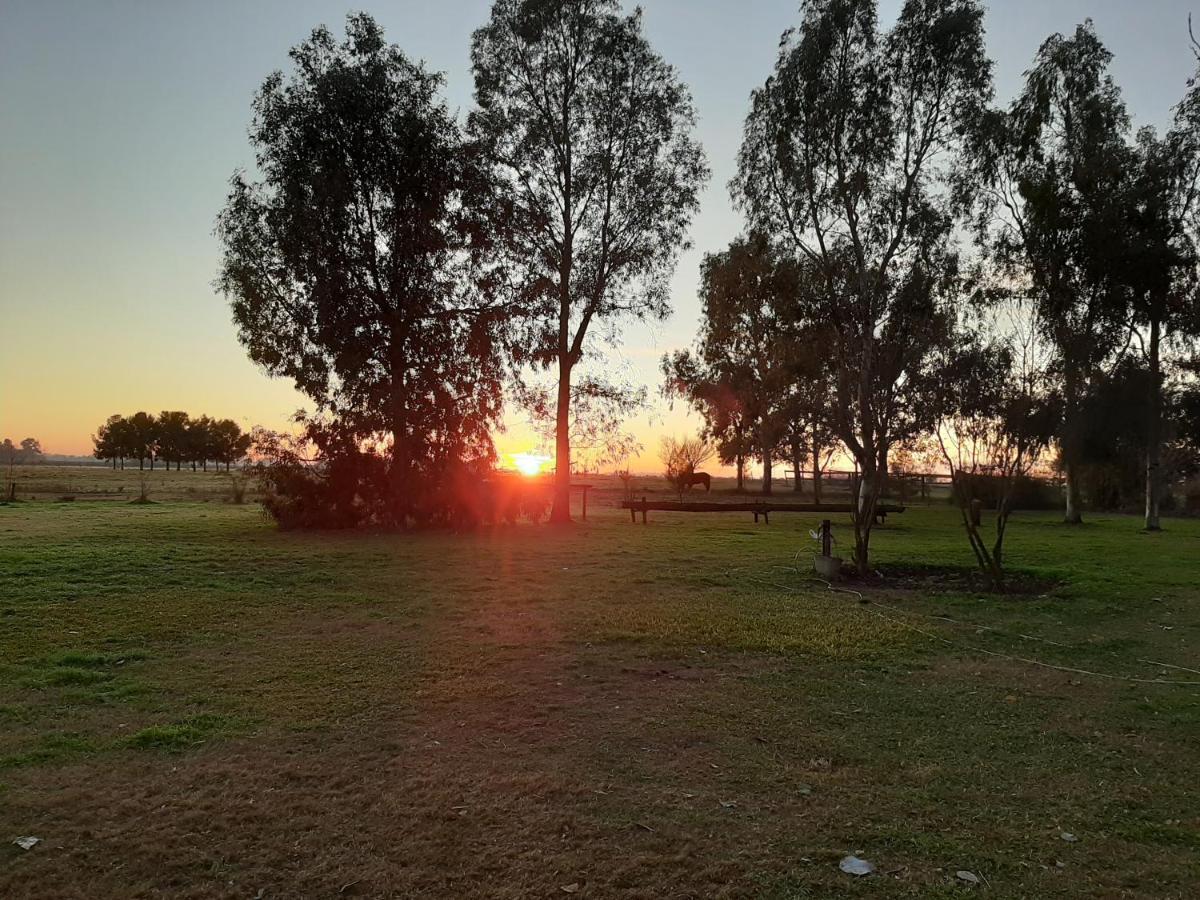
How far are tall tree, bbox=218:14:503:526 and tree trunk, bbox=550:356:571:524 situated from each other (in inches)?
93.9

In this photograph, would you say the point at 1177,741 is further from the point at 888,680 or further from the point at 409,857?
the point at 409,857

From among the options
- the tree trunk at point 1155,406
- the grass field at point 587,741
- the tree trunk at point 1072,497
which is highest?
the tree trunk at point 1155,406

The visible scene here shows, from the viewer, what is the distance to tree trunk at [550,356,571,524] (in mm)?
21812

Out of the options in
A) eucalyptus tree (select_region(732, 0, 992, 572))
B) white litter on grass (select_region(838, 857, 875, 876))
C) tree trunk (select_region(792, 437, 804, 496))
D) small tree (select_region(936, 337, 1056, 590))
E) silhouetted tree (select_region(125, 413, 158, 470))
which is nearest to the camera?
white litter on grass (select_region(838, 857, 875, 876))

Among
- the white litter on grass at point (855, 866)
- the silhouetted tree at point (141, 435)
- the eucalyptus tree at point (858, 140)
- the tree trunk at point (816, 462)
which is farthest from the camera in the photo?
the silhouetted tree at point (141, 435)

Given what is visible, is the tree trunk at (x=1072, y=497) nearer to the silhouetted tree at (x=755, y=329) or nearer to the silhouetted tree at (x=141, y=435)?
the silhouetted tree at (x=755, y=329)

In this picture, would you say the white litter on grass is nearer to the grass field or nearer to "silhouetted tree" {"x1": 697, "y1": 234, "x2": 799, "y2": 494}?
the grass field

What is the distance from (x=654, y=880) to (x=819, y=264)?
19.0m

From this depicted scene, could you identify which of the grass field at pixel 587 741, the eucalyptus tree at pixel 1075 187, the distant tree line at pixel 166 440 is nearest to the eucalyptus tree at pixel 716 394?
the eucalyptus tree at pixel 1075 187

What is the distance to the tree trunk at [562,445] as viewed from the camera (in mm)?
21812

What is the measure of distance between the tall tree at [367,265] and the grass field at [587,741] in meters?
9.91

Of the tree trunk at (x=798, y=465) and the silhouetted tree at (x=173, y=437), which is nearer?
the tree trunk at (x=798, y=465)

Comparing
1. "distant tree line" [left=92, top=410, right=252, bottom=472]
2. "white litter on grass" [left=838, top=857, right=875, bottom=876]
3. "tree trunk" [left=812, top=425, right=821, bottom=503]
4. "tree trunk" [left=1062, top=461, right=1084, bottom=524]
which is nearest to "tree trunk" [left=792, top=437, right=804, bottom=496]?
"tree trunk" [left=812, top=425, right=821, bottom=503]

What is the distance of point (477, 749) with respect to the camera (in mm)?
4473
